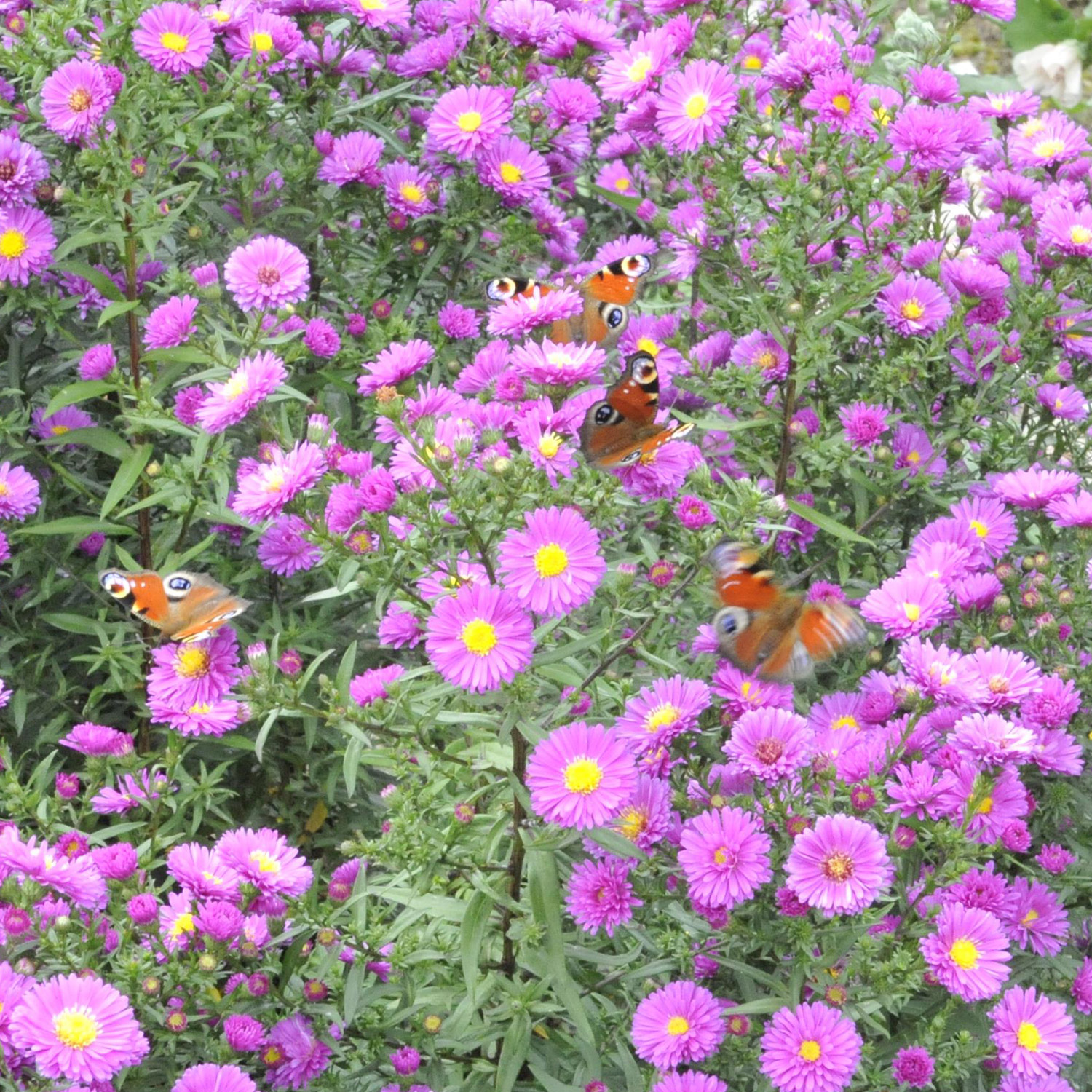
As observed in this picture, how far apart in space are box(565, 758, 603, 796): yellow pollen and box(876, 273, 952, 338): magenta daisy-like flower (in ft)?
4.50

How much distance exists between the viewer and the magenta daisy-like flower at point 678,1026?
2080mm

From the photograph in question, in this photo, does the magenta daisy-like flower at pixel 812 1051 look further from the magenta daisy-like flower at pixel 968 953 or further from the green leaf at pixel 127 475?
the green leaf at pixel 127 475

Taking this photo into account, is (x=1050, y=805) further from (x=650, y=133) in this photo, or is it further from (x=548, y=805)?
(x=650, y=133)

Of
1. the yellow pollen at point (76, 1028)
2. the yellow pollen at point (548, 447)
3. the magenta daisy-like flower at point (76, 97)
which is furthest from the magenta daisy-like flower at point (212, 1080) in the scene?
the magenta daisy-like flower at point (76, 97)

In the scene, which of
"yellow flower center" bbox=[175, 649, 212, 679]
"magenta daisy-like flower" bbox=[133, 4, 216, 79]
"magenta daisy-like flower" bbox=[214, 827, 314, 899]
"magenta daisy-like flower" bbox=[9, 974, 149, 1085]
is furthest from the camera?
"magenta daisy-like flower" bbox=[133, 4, 216, 79]

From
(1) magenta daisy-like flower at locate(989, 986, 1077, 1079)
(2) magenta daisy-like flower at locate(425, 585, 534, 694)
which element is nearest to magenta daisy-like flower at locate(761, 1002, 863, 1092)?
(1) magenta daisy-like flower at locate(989, 986, 1077, 1079)

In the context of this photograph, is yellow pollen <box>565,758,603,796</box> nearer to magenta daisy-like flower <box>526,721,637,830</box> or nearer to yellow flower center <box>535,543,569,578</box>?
magenta daisy-like flower <box>526,721,637,830</box>

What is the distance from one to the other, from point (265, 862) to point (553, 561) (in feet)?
2.33

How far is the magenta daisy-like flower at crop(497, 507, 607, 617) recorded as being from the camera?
1896 millimetres

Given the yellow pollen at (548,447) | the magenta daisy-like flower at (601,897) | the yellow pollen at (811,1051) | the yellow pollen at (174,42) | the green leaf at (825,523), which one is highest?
the yellow pollen at (548,447)

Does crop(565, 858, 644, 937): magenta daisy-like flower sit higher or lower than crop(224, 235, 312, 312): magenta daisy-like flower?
lower

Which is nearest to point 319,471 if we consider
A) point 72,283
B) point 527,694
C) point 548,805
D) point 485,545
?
point 485,545

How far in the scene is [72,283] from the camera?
3.21 metres

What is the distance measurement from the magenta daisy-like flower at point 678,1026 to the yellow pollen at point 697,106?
161cm
